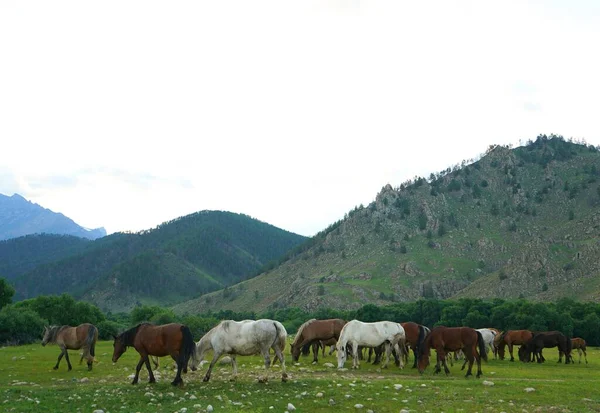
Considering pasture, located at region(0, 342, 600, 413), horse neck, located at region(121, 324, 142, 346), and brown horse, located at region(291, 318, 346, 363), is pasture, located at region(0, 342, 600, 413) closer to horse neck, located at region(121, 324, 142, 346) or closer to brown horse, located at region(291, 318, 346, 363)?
horse neck, located at region(121, 324, 142, 346)

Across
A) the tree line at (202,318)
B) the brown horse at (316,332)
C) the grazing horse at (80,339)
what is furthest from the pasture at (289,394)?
the tree line at (202,318)

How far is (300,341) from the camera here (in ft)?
101

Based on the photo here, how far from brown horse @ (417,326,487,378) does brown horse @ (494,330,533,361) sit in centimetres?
1645

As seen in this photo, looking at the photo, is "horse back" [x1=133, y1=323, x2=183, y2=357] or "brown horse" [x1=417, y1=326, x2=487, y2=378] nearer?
"horse back" [x1=133, y1=323, x2=183, y2=357]

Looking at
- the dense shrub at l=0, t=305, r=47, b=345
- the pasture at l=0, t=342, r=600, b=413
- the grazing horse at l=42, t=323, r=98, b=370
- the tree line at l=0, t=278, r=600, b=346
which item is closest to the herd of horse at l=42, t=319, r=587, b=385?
the grazing horse at l=42, t=323, r=98, b=370

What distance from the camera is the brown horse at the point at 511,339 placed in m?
39.1

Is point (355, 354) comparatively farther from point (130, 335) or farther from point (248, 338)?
point (130, 335)

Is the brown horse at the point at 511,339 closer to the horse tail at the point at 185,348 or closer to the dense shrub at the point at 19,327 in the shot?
the horse tail at the point at 185,348

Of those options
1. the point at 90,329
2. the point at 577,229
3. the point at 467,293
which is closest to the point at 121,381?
the point at 90,329

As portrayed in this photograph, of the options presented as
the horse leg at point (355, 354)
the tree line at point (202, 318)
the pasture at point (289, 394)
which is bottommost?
the pasture at point (289, 394)

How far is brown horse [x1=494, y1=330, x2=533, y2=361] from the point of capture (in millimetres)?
39094

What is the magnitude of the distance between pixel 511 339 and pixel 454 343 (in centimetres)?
1776

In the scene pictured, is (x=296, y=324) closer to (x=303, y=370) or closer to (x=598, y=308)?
(x=598, y=308)

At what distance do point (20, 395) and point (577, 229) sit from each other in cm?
19350
